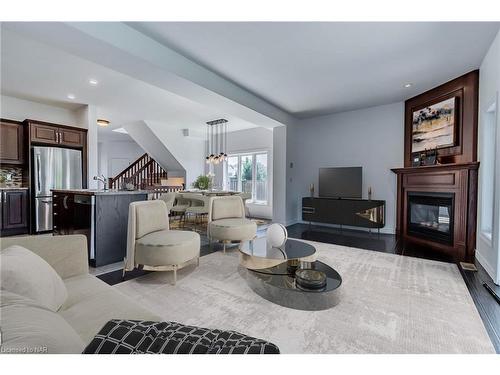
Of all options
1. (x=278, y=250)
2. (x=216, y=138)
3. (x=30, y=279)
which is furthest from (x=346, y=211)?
(x=216, y=138)

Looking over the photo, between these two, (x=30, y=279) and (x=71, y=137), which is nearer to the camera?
(x=30, y=279)

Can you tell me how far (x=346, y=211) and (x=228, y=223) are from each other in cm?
277

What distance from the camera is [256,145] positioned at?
24.2 ft

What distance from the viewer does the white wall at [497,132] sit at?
2.47m

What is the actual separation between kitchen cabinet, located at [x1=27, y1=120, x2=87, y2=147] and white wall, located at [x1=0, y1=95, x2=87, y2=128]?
32 centimetres

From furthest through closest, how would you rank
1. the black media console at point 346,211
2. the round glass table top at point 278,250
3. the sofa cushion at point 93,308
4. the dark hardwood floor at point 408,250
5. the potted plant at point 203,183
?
1. the potted plant at point 203,183
2. the black media console at point 346,211
3. the round glass table top at point 278,250
4. the dark hardwood floor at point 408,250
5. the sofa cushion at point 93,308

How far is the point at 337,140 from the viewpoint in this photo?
216 inches

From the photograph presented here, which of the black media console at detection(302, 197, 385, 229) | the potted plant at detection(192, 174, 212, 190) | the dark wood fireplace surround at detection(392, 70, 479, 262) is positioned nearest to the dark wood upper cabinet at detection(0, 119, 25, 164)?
the potted plant at detection(192, 174, 212, 190)

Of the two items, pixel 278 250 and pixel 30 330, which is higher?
pixel 30 330

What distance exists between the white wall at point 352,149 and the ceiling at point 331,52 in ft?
2.94

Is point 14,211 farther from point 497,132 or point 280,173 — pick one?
point 497,132

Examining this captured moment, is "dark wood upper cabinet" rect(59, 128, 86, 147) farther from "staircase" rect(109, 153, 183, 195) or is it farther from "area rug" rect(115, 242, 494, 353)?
"area rug" rect(115, 242, 494, 353)

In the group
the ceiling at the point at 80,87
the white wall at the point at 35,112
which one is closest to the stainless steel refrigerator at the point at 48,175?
the white wall at the point at 35,112

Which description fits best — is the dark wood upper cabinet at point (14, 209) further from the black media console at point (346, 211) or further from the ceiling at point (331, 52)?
the black media console at point (346, 211)
